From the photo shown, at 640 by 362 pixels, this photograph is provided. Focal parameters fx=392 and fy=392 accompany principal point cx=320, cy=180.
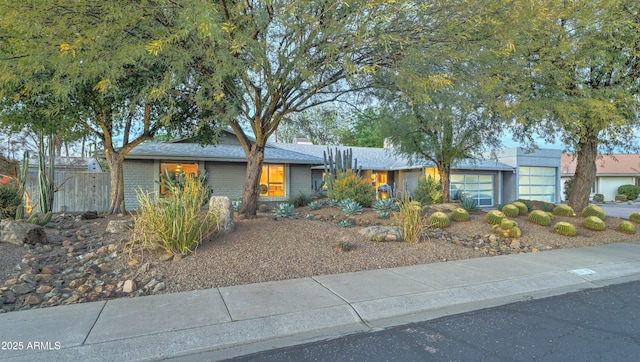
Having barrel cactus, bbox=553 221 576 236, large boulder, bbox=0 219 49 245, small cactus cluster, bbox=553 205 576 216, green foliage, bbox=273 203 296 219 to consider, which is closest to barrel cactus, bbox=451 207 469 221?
barrel cactus, bbox=553 221 576 236

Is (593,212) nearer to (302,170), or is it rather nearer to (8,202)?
(302,170)

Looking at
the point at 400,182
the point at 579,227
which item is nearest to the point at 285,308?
the point at 579,227

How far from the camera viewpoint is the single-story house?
1745cm

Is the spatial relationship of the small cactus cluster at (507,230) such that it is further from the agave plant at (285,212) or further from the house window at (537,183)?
the house window at (537,183)

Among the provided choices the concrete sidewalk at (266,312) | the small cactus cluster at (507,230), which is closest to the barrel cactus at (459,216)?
the small cactus cluster at (507,230)

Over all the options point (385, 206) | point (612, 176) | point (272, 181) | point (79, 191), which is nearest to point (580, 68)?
point (385, 206)

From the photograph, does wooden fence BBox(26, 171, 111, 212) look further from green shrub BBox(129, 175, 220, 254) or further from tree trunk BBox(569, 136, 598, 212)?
tree trunk BBox(569, 136, 598, 212)

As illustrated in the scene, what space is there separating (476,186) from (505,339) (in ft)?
76.2

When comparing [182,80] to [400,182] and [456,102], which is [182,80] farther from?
[400,182]

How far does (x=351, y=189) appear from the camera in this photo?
13367mm

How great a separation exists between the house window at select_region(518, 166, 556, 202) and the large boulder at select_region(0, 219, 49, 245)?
26068 mm

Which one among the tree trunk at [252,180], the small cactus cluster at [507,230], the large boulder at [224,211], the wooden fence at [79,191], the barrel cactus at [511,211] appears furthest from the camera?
the wooden fence at [79,191]

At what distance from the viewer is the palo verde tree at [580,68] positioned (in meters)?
9.87

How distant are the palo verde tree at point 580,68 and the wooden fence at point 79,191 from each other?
16.1m
